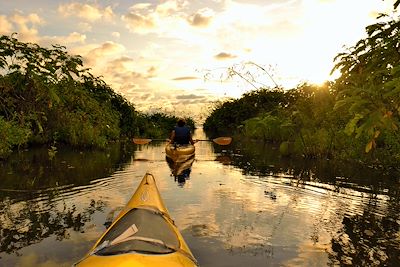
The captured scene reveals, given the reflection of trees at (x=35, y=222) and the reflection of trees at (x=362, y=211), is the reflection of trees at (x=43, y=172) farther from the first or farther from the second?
the reflection of trees at (x=362, y=211)

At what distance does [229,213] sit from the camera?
9820 millimetres

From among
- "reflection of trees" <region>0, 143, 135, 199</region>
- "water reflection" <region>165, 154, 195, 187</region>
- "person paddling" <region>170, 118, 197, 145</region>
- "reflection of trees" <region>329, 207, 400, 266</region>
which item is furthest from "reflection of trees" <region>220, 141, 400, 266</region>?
"reflection of trees" <region>0, 143, 135, 199</region>

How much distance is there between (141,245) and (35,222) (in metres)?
5.38

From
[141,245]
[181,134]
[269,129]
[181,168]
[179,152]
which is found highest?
[269,129]

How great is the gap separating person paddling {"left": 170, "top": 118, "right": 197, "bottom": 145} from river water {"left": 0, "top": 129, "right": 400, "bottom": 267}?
390cm

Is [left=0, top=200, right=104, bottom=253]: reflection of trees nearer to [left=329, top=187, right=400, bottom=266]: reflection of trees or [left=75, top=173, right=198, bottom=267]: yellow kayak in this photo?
[left=75, top=173, right=198, bottom=267]: yellow kayak

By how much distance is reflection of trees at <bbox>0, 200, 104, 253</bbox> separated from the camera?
7469 millimetres

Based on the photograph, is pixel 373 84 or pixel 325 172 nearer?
pixel 373 84

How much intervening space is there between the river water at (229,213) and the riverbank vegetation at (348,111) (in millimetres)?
2295

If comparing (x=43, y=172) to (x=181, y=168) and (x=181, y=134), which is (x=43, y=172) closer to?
(x=181, y=168)

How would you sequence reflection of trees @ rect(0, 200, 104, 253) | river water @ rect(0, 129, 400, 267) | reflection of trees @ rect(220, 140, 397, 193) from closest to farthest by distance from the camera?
river water @ rect(0, 129, 400, 267) → reflection of trees @ rect(0, 200, 104, 253) → reflection of trees @ rect(220, 140, 397, 193)

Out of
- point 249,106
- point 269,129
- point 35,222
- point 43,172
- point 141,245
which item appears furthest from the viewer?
point 249,106

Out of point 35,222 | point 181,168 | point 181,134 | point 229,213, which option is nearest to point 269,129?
point 181,134

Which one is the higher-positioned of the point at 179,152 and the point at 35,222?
the point at 179,152
